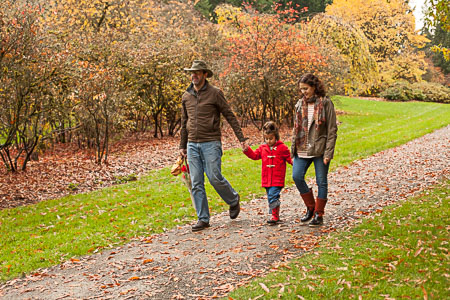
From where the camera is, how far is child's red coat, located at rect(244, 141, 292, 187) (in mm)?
5949

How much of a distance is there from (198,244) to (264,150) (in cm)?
163

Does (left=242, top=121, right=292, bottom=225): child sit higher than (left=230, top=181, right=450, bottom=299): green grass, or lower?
higher

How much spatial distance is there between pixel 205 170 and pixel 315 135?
168 cm

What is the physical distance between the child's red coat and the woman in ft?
0.78

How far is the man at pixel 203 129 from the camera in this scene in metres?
5.97

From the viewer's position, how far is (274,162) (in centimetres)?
598

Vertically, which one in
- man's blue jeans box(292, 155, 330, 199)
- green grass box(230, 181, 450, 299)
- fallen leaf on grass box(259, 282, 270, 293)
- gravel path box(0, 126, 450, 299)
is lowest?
gravel path box(0, 126, 450, 299)

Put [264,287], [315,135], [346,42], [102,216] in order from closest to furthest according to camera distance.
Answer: [264,287] < [315,135] < [102,216] < [346,42]

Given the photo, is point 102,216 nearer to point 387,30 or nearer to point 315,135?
point 315,135

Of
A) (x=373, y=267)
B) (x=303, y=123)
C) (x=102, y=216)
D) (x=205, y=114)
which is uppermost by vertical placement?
(x=205, y=114)

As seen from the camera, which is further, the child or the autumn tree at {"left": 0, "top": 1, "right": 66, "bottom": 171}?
the autumn tree at {"left": 0, "top": 1, "right": 66, "bottom": 171}

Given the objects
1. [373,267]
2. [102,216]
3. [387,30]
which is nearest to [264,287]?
[373,267]

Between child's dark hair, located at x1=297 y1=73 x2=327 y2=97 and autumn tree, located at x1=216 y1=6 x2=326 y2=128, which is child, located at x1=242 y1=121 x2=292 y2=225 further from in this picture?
autumn tree, located at x1=216 y1=6 x2=326 y2=128

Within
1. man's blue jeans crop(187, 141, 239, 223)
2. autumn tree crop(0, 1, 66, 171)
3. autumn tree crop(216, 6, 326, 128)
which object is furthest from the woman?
autumn tree crop(216, 6, 326, 128)
